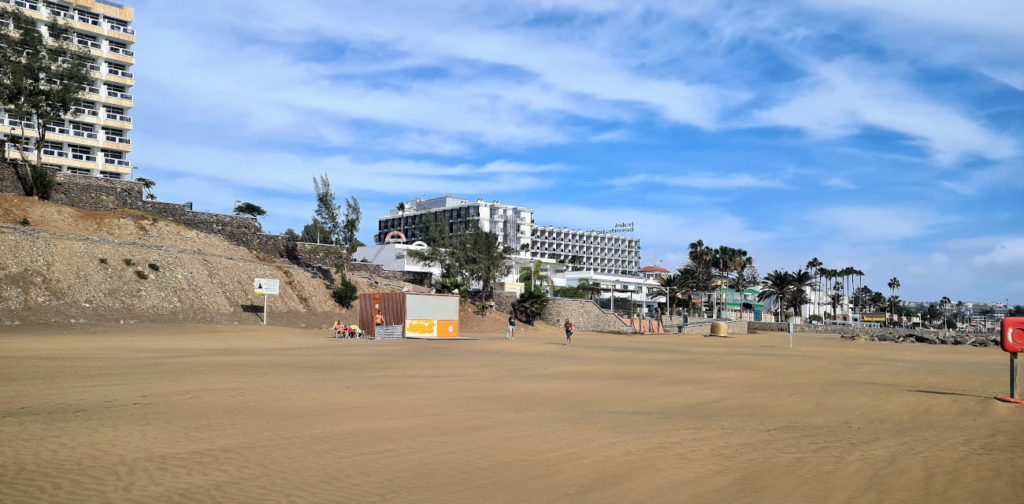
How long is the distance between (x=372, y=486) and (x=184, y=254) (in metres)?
44.5

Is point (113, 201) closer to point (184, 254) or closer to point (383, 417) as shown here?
point (184, 254)

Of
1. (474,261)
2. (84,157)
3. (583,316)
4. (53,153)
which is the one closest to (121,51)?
(84,157)

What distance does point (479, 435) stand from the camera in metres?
10.4

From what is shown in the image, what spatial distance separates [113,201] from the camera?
50312 mm

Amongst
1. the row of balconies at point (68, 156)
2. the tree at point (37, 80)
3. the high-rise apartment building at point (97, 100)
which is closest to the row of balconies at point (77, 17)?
the high-rise apartment building at point (97, 100)

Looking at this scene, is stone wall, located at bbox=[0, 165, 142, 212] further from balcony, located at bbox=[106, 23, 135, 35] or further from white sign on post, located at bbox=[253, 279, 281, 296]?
balcony, located at bbox=[106, 23, 135, 35]

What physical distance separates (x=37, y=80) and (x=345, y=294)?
86.9 feet

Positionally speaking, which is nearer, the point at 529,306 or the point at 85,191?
the point at 85,191

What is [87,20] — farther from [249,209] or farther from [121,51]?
[249,209]

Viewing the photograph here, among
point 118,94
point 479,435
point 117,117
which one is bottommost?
point 479,435

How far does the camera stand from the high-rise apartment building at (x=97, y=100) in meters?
70.2

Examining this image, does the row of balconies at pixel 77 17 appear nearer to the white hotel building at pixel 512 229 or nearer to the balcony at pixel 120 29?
the balcony at pixel 120 29

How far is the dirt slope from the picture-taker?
35.2m

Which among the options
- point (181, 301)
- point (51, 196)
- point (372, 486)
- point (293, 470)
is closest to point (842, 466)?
point (372, 486)
